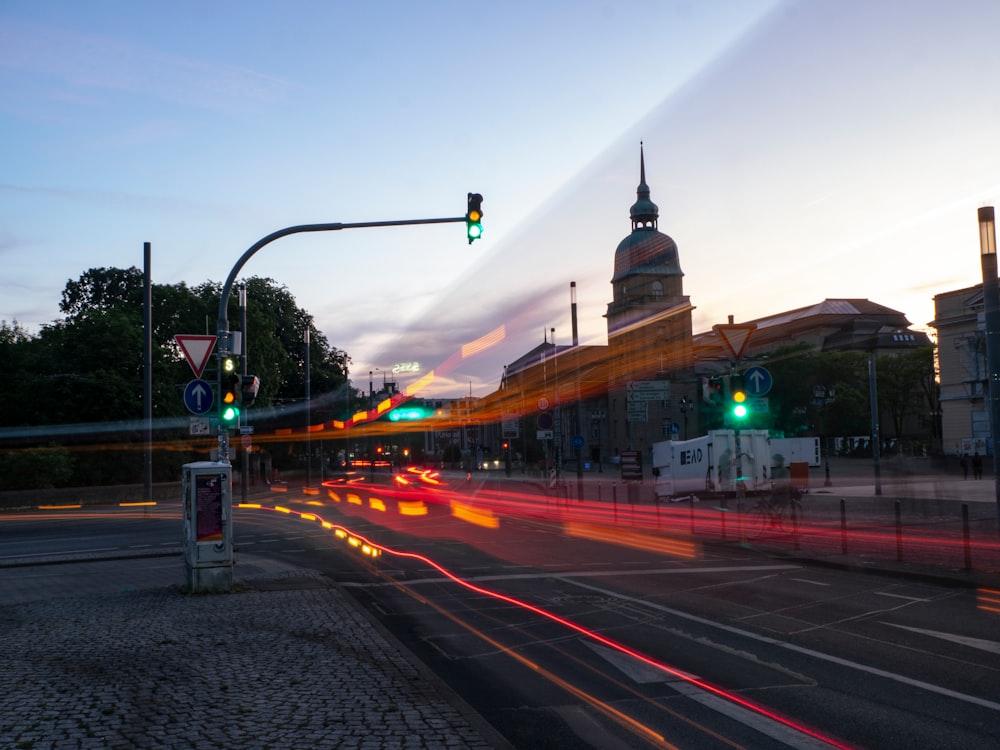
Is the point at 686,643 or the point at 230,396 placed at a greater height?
the point at 230,396

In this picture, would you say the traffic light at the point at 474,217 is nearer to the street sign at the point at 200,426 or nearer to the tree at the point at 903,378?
the street sign at the point at 200,426

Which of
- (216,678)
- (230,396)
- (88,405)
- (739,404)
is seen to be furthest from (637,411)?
(216,678)

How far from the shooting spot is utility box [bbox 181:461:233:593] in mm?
12922

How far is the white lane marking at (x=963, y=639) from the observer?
9.23 m

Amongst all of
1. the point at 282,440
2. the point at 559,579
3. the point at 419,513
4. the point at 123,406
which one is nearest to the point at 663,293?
the point at 282,440

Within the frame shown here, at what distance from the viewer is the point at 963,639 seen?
9672 mm

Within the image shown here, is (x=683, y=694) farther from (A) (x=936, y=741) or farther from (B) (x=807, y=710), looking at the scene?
(A) (x=936, y=741)

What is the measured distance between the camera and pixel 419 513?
32969 mm

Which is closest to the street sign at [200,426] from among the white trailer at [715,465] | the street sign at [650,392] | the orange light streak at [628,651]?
the orange light streak at [628,651]

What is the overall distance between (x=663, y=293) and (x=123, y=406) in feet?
228

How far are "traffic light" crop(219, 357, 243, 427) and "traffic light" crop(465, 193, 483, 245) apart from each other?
4.71 metres

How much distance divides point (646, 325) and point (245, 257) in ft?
293

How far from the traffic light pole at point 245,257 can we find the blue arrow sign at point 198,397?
34 cm

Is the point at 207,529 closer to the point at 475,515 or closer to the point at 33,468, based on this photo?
the point at 475,515
